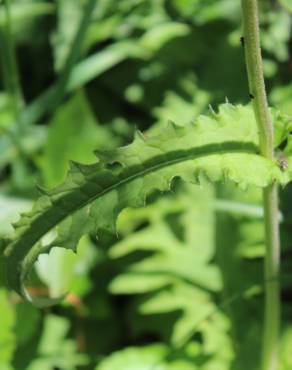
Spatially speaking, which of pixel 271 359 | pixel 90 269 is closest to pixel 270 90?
pixel 90 269

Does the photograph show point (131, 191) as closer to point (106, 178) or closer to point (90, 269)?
point (106, 178)

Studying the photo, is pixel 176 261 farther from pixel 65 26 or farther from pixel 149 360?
pixel 65 26

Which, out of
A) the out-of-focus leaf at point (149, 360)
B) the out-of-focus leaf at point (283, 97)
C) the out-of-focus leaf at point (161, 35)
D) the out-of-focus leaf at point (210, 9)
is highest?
the out-of-focus leaf at point (210, 9)

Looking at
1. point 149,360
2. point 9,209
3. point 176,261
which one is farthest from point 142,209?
point 149,360

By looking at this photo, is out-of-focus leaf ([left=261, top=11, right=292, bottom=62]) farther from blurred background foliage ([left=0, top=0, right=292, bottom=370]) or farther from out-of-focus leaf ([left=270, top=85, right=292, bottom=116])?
out-of-focus leaf ([left=270, top=85, right=292, bottom=116])

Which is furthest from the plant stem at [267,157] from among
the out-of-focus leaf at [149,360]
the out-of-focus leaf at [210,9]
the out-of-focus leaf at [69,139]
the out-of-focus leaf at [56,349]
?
the out-of-focus leaf at [210,9]

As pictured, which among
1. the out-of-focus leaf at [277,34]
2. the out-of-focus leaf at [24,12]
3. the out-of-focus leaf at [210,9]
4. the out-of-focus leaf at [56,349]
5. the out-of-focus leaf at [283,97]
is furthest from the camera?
the out-of-focus leaf at [24,12]

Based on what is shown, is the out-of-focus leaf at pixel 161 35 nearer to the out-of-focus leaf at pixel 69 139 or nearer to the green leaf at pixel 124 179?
the out-of-focus leaf at pixel 69 139
